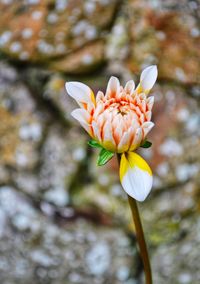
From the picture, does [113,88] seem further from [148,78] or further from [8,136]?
[8,136]

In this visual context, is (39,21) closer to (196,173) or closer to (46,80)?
(46,80)

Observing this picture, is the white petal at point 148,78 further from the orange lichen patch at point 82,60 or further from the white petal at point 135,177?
the orange lichen patch at point 82,60

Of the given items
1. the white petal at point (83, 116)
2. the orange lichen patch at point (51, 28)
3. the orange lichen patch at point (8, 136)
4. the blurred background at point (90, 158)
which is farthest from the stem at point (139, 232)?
the orange lichen patch at point (51, 28)

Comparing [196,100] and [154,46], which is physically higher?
[154,46]

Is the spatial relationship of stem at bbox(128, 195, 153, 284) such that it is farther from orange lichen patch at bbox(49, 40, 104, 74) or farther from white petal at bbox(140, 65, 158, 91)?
orange lichen patch at bbox(49, 40, 104, 74)

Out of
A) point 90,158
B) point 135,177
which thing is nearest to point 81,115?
point 135,177

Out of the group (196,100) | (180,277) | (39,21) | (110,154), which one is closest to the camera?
(110,154)

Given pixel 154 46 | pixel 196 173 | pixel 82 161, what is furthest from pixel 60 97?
pixel 196 173
